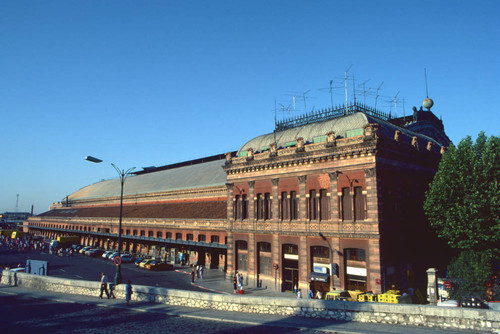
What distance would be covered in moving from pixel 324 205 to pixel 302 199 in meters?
2.38

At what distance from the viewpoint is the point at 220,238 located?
5031 centimetres

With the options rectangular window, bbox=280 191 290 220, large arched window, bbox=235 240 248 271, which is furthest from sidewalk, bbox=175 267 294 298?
rectangular window, bbox=280 191 290 220

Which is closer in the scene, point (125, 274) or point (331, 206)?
point (331, 206)

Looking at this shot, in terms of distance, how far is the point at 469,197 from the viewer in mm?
29719

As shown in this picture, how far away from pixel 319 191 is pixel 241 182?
10.7 meters

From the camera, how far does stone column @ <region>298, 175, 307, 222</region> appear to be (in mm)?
35188

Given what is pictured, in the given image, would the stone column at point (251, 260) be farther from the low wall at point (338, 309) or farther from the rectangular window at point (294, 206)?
the low wall at point (338, 309)

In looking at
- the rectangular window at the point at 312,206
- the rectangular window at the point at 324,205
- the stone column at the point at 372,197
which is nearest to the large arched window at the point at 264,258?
the rectangular window at the point at 312,206

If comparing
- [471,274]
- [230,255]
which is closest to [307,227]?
[230,255]

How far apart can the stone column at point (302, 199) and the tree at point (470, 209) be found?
1114cm

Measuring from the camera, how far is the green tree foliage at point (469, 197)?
28922mm

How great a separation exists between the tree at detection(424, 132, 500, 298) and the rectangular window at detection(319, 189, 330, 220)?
353 inches

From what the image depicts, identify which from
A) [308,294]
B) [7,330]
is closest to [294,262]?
[308,294]

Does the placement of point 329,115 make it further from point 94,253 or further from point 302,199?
point 94,253
